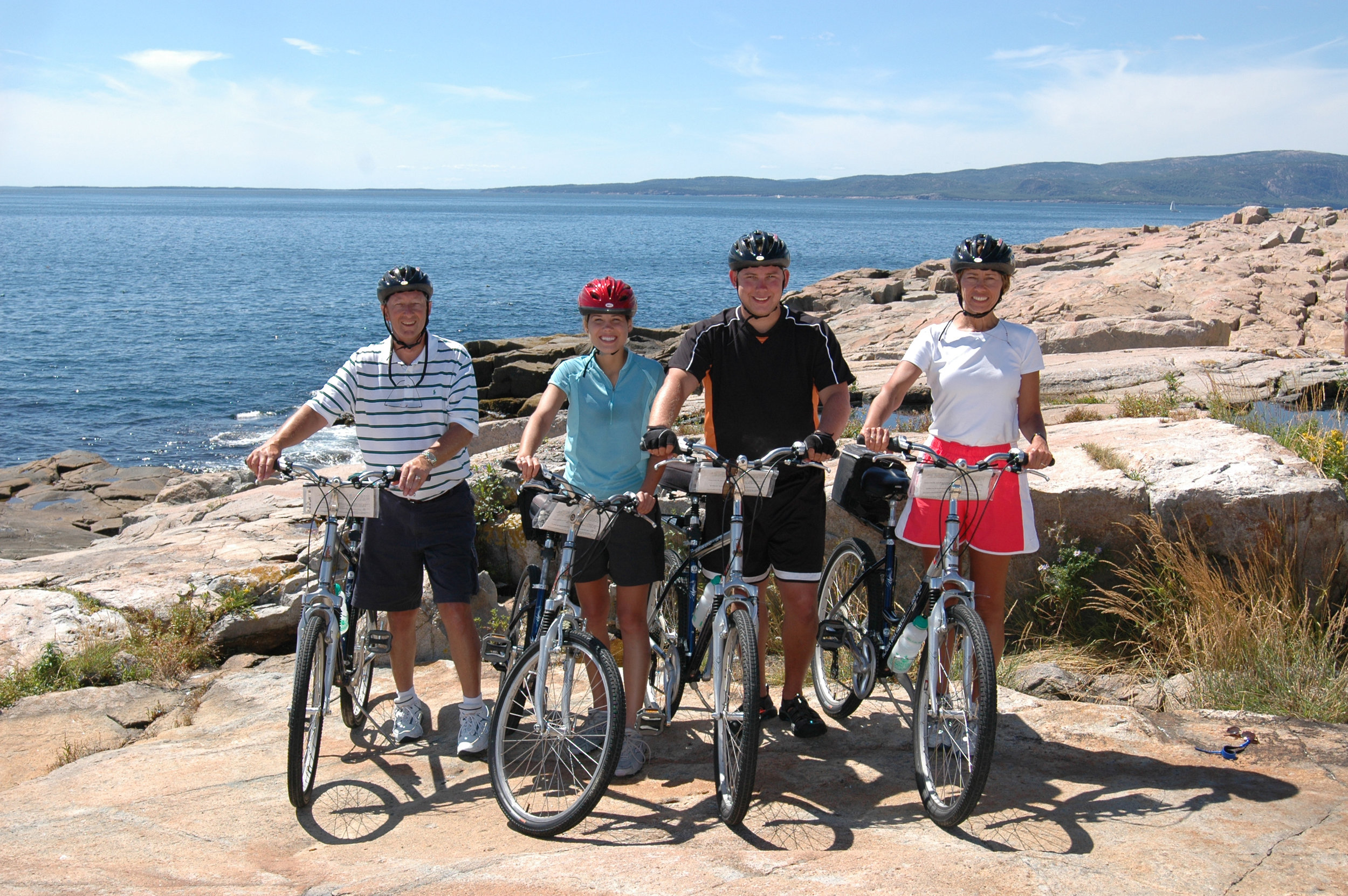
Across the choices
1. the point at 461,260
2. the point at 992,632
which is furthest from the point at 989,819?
the point at 461,260

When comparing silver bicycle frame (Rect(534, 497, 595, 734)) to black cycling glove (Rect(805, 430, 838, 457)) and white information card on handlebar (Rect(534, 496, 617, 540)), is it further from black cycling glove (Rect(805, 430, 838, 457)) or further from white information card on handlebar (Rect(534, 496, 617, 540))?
black cycling glove (Rect(805, 430, 838, 457))

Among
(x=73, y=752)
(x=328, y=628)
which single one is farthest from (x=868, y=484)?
(x=73, y=752)

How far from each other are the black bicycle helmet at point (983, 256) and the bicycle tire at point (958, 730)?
1489 mm

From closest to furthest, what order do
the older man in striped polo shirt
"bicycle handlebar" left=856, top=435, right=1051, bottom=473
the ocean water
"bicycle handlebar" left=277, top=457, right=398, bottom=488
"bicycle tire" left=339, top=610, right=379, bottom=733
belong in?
"bicycle handlebar" left=856, top=435, right=1051, bottom=473, "bicycle handlebar" left=277, top=457, right=398, bottom=488, the older man in striped polo shirt, "bicycle tire" left=339, top=610, right=379, bottom=733, the ocean water

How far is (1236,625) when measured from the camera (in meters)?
5.04

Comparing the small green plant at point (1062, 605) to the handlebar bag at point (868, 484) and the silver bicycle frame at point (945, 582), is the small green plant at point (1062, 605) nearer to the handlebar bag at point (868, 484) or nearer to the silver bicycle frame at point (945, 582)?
the handlebar bag at point (868, 484)

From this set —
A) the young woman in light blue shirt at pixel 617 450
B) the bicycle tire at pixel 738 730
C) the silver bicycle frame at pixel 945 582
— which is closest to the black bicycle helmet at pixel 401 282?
the young woman in light blue shirt at pixel 617 450

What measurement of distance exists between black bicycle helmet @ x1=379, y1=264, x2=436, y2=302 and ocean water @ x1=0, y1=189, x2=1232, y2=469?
48.1 feet

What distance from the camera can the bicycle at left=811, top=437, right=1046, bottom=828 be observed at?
3.63m

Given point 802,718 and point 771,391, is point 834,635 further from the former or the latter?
point 771,391

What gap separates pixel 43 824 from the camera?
13.1 feet

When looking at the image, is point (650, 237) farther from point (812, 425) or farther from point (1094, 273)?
point (812, 425)

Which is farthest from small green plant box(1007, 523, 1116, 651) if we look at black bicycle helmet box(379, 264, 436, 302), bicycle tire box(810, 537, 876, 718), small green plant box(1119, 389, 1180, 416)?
black bicycle helmet box(379, 264, 436, 302)

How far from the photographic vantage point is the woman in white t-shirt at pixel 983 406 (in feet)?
13.8
